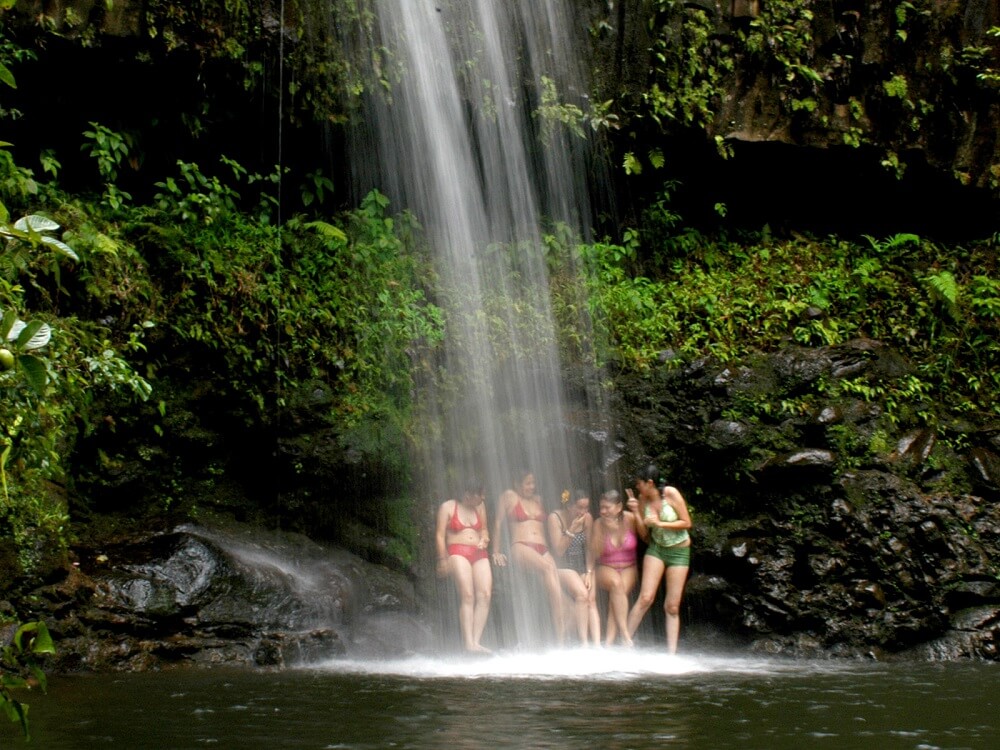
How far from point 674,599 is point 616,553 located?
0.72m

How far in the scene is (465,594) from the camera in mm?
8781

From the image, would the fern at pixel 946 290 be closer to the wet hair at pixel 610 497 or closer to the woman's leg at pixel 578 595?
the wet hair at pixel 610 497

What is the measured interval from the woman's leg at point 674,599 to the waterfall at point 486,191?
52.6 inches

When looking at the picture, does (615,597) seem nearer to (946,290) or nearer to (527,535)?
(527,535)

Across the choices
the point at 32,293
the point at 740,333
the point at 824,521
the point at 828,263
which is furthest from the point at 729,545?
the point at 32,293

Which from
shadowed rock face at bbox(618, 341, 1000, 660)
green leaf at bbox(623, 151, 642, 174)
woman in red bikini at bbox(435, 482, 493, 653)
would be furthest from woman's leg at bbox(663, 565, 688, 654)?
green leaf at bbox(623, 151, 642, 174)

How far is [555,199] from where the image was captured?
11961 mm

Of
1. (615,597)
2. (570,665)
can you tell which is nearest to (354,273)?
(615,597)

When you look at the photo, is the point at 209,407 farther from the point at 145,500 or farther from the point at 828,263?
the point at 828,263

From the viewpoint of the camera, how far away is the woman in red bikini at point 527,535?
927cm

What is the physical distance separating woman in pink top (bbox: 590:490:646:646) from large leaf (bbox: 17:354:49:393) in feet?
23.9

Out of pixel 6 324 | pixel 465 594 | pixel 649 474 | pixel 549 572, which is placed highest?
pixel 649 474

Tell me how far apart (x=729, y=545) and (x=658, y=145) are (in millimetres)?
5250

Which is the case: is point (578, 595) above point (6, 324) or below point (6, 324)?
below
